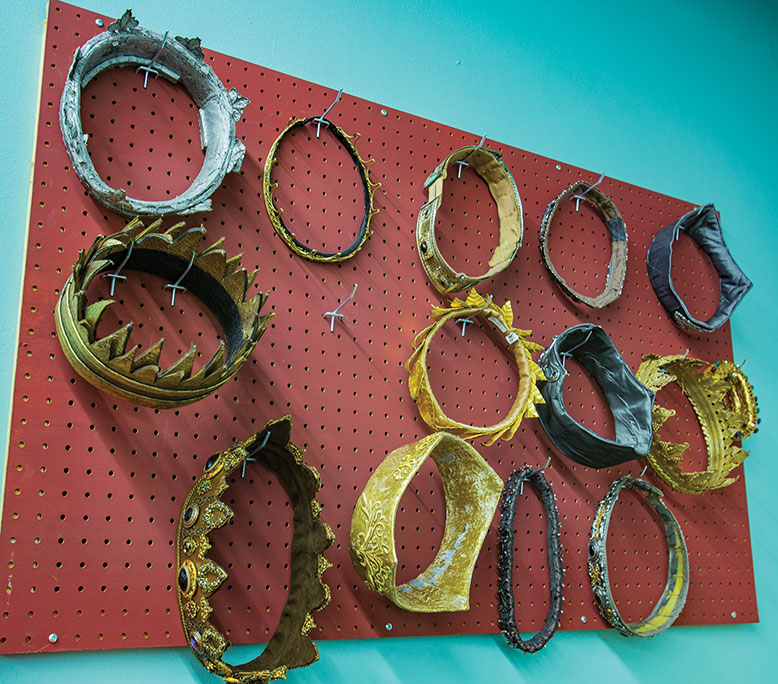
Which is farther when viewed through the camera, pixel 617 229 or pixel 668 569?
pixel 617 229

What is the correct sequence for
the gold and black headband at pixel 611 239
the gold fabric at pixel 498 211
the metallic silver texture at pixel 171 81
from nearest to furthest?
the metallic silver texture at pixel 171 81 < the gold fabric at pixel 498 211 < the gold and black headband at pixel 611 239

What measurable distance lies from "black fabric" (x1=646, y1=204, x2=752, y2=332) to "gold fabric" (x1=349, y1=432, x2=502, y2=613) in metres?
0.91

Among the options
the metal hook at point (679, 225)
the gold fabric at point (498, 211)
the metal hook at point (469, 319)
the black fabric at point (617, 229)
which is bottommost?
the metal hook at point (469, 319)

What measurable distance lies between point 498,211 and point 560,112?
1.60 ft

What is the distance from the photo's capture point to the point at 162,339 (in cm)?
132

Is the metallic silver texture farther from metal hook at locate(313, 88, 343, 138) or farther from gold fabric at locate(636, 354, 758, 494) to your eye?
gold fabric at locate(636, 354, 758, 494)

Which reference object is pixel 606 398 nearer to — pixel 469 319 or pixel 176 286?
pixel 469 319

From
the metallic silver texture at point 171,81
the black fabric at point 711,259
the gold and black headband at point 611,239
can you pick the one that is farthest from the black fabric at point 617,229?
the metallic silver texture at point 171,81

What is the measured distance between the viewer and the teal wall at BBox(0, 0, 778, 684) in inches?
59.9

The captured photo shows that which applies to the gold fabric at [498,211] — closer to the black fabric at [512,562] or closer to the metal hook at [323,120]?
the metal hook at [323,120]

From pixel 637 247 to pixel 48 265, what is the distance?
5.47 ft

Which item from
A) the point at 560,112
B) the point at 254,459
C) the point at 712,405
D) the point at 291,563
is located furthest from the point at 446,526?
the point at 560,112

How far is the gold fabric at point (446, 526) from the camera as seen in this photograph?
5.03 feet

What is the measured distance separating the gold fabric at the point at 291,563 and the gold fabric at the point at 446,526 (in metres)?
0.10
